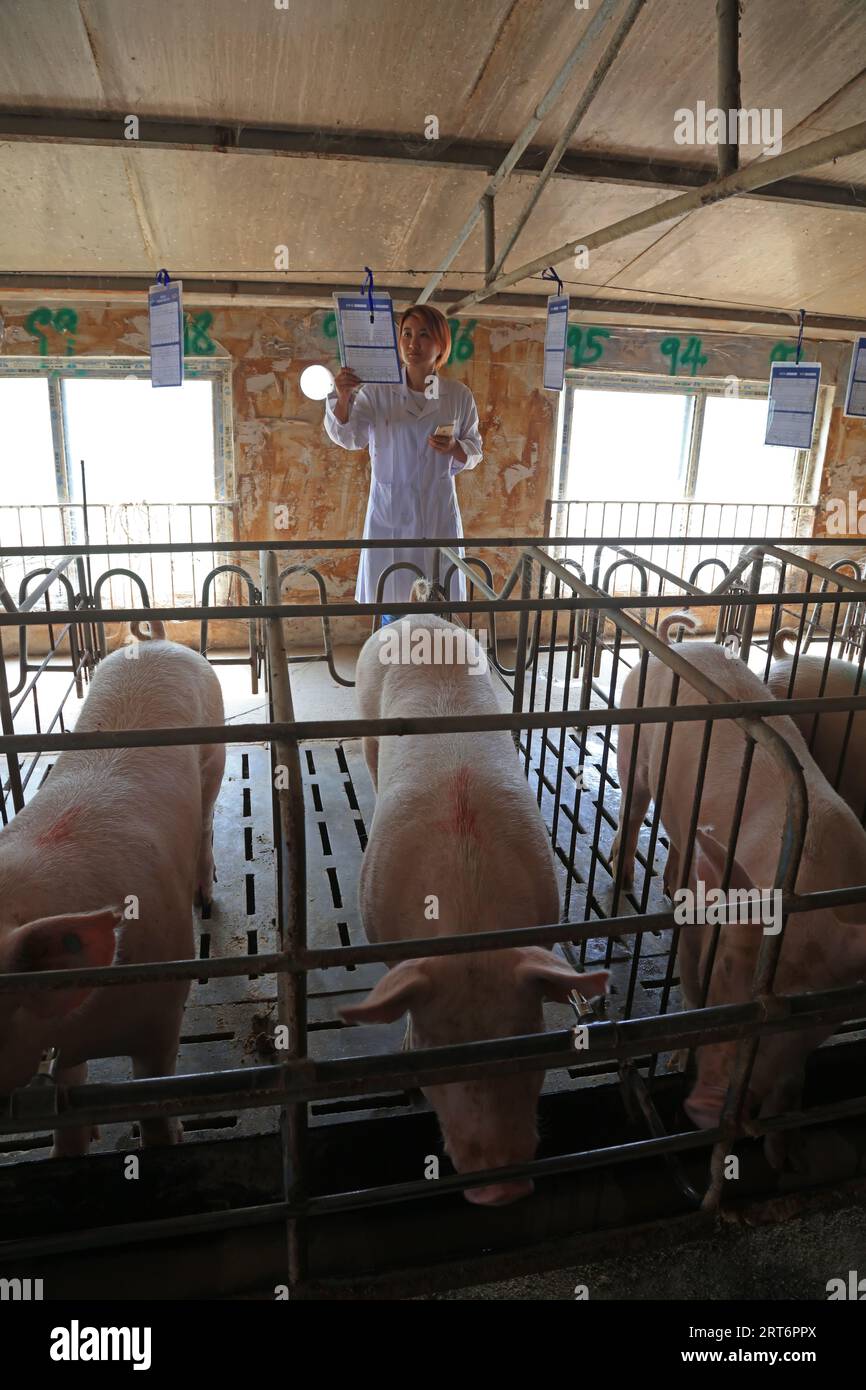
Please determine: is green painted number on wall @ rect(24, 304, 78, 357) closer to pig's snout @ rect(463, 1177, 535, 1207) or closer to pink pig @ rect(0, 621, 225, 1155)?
pink pig @ rect(0, 621, 225, 1155)

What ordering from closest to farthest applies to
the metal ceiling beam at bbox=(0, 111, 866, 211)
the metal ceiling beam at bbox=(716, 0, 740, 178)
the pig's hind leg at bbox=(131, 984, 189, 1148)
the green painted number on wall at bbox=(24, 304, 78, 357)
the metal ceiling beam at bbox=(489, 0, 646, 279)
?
1. the pig's hind leg at bbox=(131, 984, 189, 1148)
2. the metal ceiling beam at bbox=(716, 0, 740, 178)
3. the metal ceiling beam at bbox=(489, 0, 646, 279)
4. the metal ceiling beam at bbox=(0, 111, 866, 211)
5. the green painted number on wall at bbox=(24, 304, 78, 357)

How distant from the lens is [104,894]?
206 centimetres

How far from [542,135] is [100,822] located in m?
3.91

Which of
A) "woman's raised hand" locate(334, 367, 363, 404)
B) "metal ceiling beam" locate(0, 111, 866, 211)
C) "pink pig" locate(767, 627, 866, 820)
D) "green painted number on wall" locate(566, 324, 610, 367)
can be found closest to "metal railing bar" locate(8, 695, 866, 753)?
"pink pig" locate(767, 627, 866, 820)

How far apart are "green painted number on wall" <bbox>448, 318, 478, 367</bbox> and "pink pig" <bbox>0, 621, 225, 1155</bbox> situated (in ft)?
18.3

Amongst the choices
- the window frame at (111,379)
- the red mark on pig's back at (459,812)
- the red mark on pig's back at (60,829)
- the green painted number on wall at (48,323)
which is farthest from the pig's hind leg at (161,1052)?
the green painted number on wall at (48,323)

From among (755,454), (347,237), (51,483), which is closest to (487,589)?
(347,237)

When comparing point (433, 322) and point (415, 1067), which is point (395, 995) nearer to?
point (415, 1067)

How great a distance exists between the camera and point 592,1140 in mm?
2082

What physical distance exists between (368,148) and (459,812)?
11.7 feet

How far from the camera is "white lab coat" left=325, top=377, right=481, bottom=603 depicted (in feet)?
15.5

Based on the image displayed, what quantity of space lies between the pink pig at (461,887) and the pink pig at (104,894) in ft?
1.86

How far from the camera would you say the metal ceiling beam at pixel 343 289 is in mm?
5801
